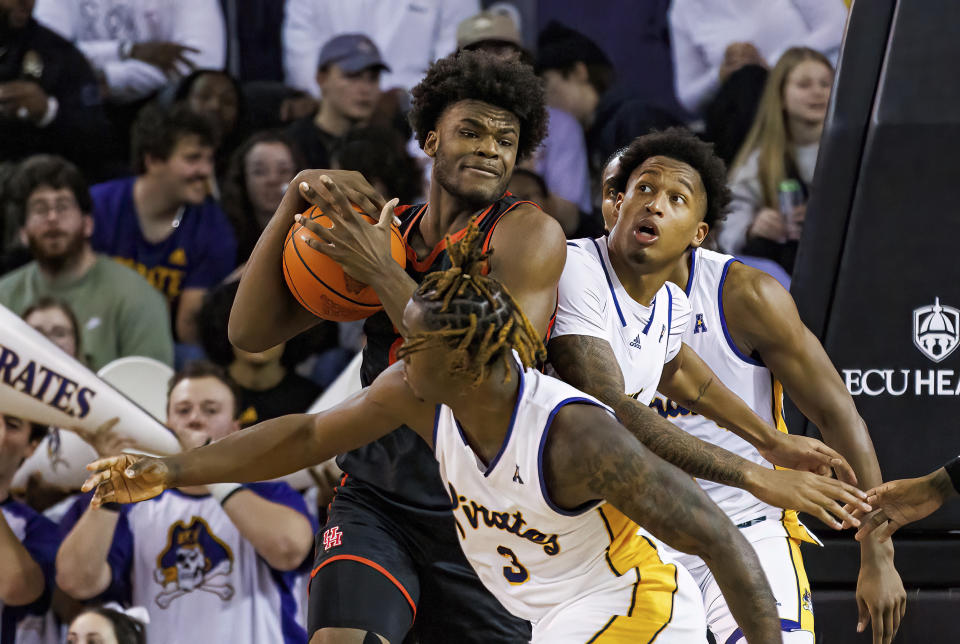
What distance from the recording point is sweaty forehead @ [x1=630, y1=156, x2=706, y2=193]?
316 cm

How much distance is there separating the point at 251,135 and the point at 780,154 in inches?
96.0

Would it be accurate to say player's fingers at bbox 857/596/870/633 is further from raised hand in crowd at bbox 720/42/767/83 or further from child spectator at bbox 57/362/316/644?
raised hand in crowd at bbox 720/42/767/83

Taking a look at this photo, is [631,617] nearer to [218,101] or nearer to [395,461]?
[395,461]

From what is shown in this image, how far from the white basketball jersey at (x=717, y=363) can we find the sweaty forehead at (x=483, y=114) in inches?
33.7

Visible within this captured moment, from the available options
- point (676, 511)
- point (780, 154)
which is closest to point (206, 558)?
point (676, 511)

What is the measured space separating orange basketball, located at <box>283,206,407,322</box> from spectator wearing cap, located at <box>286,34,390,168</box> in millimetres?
2371

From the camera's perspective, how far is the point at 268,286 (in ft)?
9.77

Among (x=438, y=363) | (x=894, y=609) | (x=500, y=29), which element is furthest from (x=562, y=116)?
(x=438, y=363)

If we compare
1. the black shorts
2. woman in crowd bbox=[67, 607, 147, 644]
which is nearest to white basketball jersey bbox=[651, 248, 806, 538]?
the black shorts

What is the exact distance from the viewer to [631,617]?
2.35 metres

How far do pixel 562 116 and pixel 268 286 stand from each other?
8.45ft

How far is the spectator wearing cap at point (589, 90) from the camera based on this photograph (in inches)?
204

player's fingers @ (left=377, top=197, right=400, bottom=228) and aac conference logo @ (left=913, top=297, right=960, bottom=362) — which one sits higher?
aac conference logo @ (left=913, top=297, right=960, bottom=362)

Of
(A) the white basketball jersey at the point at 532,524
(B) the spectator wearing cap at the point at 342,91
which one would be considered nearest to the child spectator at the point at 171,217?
(B) the spectator wearing cap at the point at 342,91
